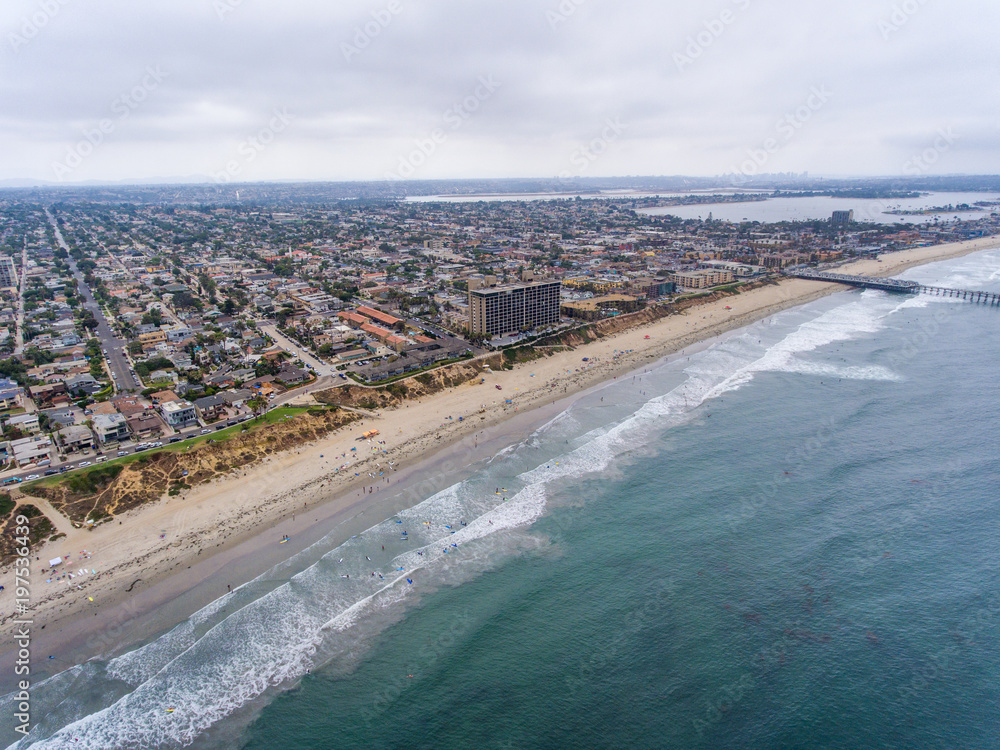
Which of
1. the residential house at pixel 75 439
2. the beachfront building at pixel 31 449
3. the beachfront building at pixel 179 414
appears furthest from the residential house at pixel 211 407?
the beachfront building at pixel 31 449

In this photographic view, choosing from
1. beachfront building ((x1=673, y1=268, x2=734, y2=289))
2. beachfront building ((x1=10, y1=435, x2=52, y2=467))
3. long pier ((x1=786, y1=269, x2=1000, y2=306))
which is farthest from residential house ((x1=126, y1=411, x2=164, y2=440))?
long pier ((x1=786, y1=269, x2=1000, y2=306))

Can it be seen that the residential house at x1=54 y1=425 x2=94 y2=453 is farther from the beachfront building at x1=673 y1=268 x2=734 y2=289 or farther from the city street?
the beachfront building at x1=673 y1=268 x2=734 y2=289

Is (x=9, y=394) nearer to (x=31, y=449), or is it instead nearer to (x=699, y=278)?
(x=31, y=449)

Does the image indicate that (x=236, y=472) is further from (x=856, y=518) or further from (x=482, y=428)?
(x=856, y=518)

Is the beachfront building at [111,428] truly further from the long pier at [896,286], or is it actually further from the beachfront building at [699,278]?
the long pier at [896,286]

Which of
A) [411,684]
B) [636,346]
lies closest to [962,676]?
[411,684]
